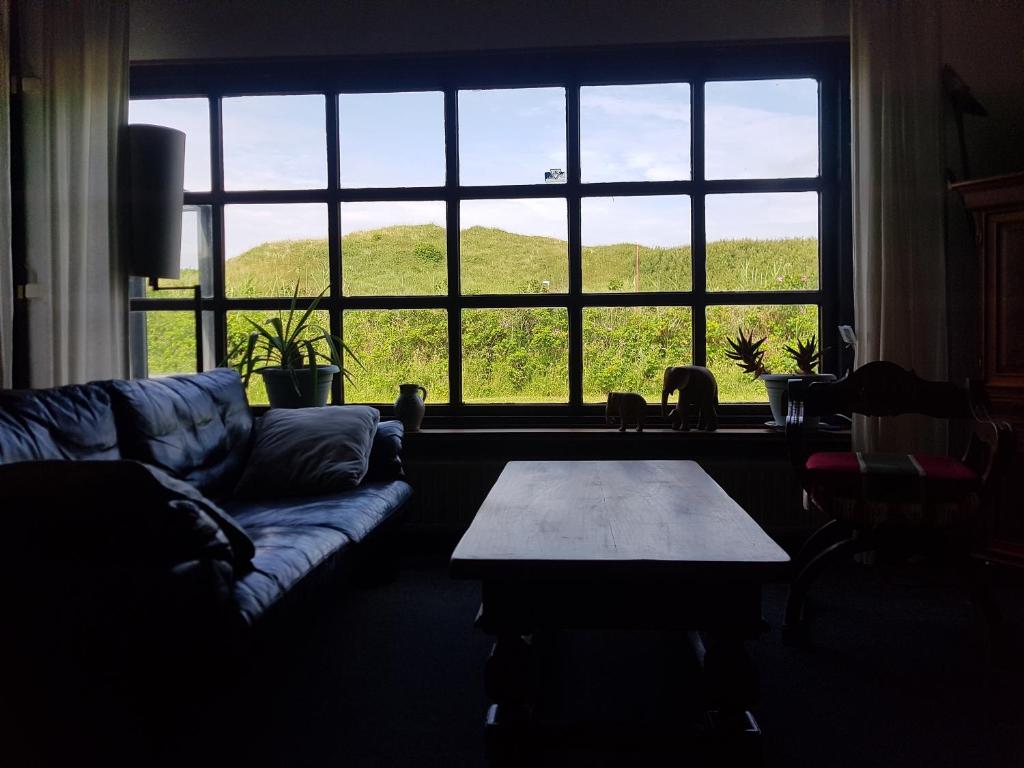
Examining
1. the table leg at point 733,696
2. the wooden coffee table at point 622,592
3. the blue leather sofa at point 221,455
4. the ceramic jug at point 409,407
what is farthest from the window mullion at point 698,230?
the table leg at point 733,696

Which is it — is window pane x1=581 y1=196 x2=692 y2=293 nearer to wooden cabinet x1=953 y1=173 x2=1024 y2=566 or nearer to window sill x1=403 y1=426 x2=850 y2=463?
window sill x1=403 y1=426 x2=850 y2=463

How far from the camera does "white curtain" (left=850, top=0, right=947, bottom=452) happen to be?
10.5 ft

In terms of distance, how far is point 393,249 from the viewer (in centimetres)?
381

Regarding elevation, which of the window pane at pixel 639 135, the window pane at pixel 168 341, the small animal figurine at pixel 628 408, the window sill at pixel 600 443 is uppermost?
the window pane at pixel 639 135

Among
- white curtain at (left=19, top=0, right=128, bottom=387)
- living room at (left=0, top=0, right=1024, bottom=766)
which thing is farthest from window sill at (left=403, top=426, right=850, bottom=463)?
white curtain at (left=19, top=0, right=128, bottom=387)

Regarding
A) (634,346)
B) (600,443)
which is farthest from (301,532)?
(634,346)

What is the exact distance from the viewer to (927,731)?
188 centimetres

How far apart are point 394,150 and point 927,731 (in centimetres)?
309

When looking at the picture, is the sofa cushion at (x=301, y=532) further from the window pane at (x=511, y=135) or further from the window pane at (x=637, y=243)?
the window pane at (x=511, y=135)

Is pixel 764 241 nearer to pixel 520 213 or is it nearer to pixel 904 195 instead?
pixel 904 195

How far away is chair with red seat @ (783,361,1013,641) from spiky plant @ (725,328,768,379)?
0.84 meters

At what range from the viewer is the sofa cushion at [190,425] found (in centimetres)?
243

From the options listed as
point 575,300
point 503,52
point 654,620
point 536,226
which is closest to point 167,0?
point 503,52

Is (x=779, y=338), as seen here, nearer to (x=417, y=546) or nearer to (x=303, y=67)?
(x=417, y=546)
